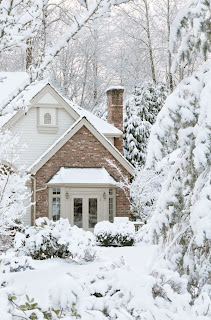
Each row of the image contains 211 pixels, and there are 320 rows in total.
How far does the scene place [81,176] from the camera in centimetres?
2091

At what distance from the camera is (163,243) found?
5785 millimetres

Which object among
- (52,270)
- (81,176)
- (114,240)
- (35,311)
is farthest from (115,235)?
(35,311)

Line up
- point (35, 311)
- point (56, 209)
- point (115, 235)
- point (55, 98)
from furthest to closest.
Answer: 1. point (55, 98)
2. point (56, 209)
3. point (115, 235)
4. point (35, 311)

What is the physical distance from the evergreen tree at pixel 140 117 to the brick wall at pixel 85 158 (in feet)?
13.4

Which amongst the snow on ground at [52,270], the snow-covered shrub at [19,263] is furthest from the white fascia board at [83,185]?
the snow-covered shrub at [19,263]

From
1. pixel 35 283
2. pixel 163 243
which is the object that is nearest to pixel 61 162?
pixel 35 283

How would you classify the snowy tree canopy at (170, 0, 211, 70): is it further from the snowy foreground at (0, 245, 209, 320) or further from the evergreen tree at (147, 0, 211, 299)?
the snowy foreground at (0, 245, 209, 320)

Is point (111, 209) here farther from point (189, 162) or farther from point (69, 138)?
point (189, 162)

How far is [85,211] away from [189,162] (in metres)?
16.2

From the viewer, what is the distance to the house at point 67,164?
2067cm

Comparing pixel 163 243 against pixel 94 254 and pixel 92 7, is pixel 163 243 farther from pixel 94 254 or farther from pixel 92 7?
pixel 94 254

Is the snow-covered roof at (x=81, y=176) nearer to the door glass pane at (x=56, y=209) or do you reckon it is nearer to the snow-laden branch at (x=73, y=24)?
the door glass pane at (x=56, y=209)

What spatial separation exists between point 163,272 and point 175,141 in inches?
53.1

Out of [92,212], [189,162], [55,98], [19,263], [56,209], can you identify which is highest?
[55,98]
